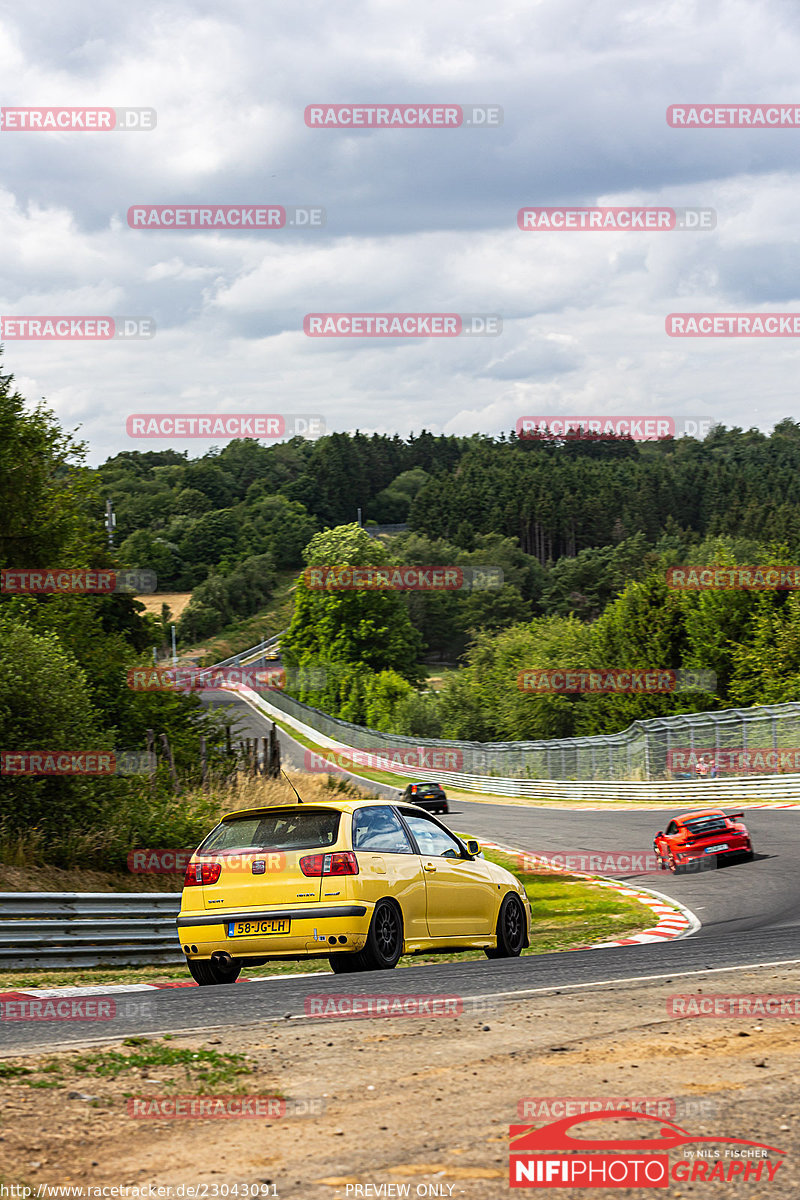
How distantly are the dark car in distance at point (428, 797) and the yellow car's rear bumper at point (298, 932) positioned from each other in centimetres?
3735

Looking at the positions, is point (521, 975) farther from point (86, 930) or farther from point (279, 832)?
point (86, 930)

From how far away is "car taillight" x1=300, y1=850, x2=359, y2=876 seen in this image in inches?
380

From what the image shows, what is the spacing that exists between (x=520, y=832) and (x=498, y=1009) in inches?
1143

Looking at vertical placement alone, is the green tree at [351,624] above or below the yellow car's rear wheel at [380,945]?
above

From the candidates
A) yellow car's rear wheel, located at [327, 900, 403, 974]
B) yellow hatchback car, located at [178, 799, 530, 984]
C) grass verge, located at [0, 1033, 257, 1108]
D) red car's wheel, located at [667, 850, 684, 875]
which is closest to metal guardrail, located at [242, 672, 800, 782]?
red car's wheel, located at [667, 850, 684, 875]

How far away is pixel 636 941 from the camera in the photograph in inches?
565

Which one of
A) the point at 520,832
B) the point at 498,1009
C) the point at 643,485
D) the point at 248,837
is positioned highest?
the point at 643,485

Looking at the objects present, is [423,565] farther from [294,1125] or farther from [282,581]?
[294,1125]

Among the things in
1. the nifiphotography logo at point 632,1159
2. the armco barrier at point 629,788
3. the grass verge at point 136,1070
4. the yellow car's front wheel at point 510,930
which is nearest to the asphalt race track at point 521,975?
the yellow car's front wheel at point 510,930

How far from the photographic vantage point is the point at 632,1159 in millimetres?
4547

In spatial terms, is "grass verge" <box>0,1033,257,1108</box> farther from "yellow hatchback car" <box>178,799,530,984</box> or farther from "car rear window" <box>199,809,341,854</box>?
"car rear window" <box>199,809,341,854</box>

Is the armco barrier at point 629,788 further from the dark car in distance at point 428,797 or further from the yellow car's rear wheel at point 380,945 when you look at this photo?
the yellow car's rear wheel at point 380,945

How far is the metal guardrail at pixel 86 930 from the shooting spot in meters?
11.5

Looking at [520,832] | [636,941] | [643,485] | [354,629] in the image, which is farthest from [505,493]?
[636,941]
